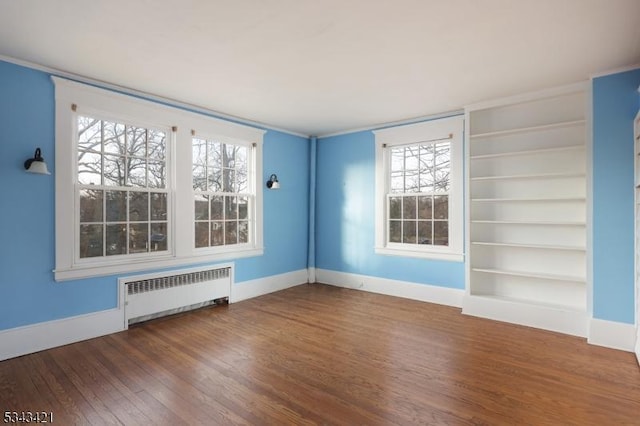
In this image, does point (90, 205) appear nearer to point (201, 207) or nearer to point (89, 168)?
point (89, 168)

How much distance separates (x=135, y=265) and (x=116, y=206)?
669mm

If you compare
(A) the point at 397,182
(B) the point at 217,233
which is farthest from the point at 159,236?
(A) the point at 397,182

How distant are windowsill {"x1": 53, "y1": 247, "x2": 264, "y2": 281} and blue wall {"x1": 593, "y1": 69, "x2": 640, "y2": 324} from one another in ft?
13.4

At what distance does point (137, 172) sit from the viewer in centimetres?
382

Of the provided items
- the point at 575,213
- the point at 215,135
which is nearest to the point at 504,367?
the point at 575,213

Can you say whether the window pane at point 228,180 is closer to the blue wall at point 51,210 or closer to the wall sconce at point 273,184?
the wall sconce at point 273,184

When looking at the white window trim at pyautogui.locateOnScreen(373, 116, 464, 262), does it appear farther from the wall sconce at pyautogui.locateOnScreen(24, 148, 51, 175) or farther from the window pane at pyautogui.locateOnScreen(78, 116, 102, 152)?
Answer: the wall sconce at pyautogui.locateOnScreen(24, 148, 51, 175)

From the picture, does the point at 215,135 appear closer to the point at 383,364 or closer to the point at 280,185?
the point at 280,185

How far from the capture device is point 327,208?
588 centimetres

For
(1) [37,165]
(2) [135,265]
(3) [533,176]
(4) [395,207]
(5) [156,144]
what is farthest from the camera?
(4) [395,207]

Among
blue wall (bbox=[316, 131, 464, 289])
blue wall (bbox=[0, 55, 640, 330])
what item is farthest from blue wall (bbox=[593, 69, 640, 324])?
→ blue wall (bbox=[316, 131, 464, 289])

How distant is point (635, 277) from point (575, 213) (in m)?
0.85

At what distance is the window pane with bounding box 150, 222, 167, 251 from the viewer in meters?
3.95

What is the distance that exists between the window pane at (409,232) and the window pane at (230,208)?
2465mm
